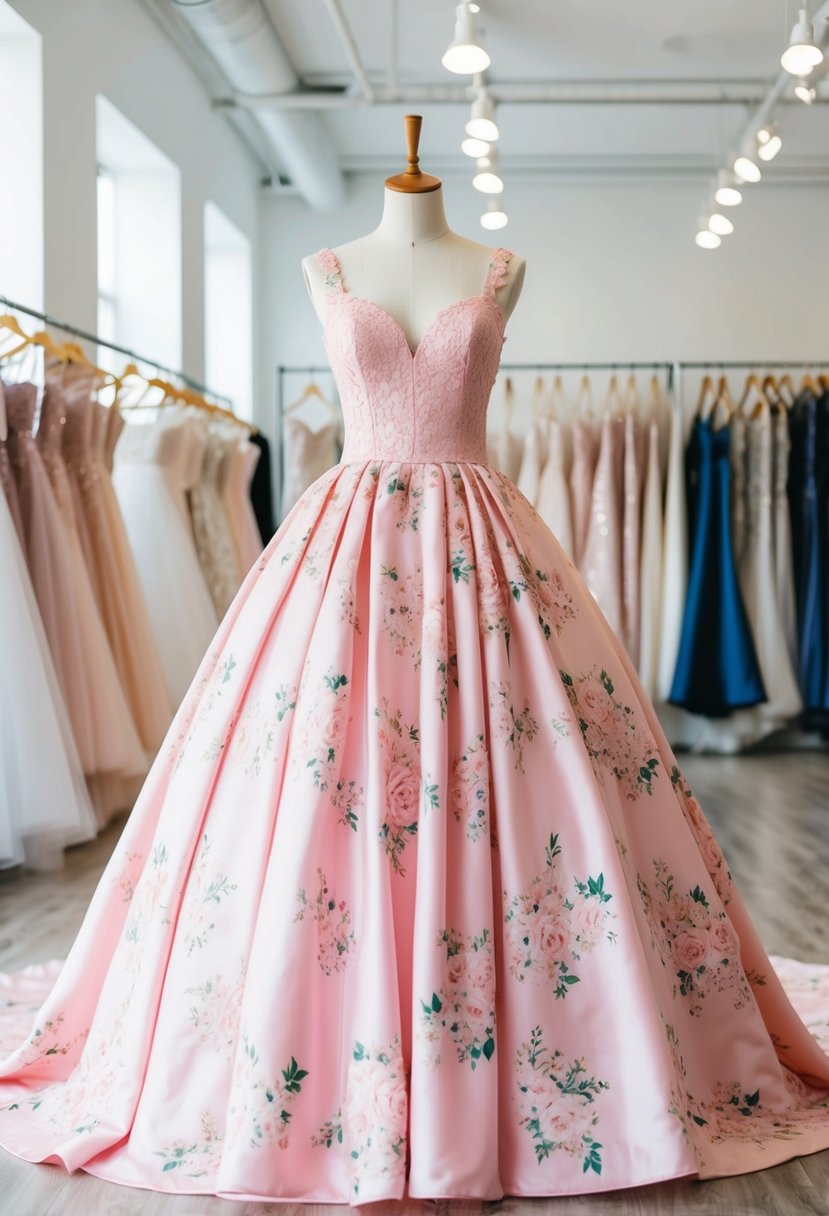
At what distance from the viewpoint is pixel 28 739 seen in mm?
3289

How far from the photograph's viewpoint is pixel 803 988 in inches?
97.8

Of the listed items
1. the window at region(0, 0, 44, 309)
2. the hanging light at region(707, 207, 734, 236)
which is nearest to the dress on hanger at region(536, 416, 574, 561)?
the hanging light at region(707, 207, 734, 236)

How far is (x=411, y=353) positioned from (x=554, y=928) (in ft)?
3.14

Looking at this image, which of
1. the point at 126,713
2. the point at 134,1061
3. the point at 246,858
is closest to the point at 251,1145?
the point at 134,1061

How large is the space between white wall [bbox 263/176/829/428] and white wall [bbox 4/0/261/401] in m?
1.28

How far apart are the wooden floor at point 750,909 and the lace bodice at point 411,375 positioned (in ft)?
3.73

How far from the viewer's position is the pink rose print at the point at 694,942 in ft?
5.96

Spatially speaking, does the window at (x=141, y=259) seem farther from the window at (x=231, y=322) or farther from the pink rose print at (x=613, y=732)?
the pink rose print at (x=613, y=732)

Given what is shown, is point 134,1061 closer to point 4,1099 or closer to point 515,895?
point 4,1099

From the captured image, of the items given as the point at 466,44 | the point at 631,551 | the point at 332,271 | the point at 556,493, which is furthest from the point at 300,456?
the point at 332,271

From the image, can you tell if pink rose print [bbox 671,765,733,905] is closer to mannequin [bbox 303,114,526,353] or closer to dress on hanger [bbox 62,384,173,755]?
mannequin [bbox 303,114,526,353]

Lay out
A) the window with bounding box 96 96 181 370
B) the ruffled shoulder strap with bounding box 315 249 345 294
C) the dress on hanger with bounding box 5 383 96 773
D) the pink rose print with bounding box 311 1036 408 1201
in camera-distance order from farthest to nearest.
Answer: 1. the window with bounding box 96 96 181 370
2. the dress on hanger with bounding box 5 383 96 773
3. the ruffled shoulder strap with bounding box 315 249 345 294
4. the pink rose print with bounding box 311 1036 408 1201

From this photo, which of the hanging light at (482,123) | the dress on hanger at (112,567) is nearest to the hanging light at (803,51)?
the hanging light at (482,123)

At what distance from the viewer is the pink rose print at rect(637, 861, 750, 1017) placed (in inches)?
71.6
